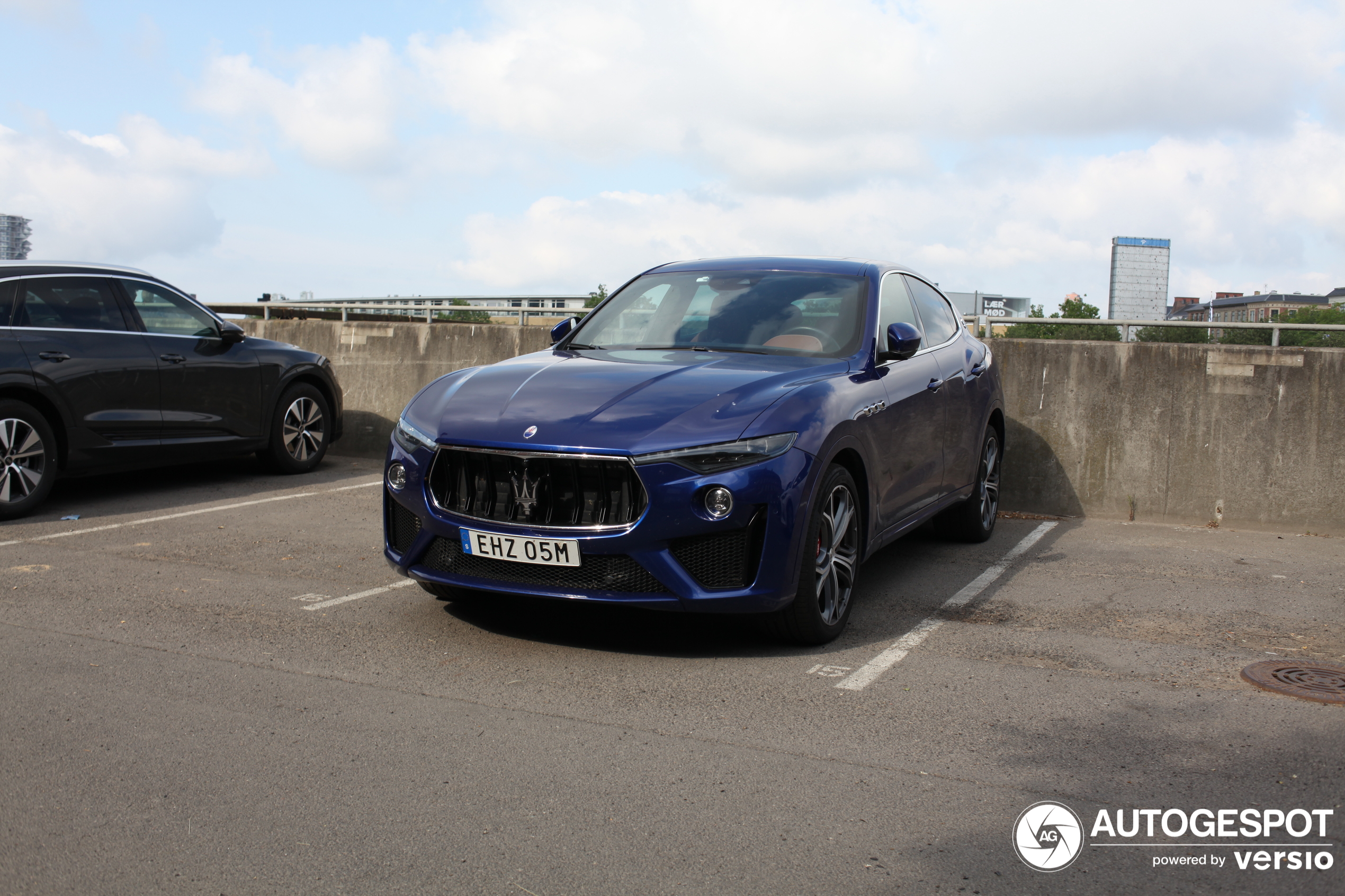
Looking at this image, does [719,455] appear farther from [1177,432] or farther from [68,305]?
[68,305]

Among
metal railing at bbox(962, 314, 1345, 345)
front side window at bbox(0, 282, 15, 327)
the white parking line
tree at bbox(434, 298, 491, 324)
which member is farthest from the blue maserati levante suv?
tree at bbox(434, 298, 491, 324)

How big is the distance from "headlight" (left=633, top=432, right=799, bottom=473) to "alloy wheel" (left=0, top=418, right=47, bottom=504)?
5466mm

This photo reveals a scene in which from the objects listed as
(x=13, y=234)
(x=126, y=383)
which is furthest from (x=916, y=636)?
(x=13, y=234)

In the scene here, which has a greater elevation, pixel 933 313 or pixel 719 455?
pixel 933 313

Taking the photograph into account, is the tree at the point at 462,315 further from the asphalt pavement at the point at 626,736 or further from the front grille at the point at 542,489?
the front grille at the point at 542,489

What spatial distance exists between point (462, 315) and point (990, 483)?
35.7 feet

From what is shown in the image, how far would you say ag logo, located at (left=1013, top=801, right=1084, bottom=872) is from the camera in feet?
9.73

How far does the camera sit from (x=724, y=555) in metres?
4.55

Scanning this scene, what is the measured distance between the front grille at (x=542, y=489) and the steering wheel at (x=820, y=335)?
1.60 metres

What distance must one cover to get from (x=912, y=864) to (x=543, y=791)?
1056mm

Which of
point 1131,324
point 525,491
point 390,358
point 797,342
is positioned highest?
point 1131,324

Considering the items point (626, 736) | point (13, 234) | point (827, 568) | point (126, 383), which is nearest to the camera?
point (626, 736)

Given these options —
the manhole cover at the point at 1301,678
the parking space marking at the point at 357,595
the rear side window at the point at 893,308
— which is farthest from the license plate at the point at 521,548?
the manhole cover at the point at 1301,678

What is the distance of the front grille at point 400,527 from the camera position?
504 centimetres
